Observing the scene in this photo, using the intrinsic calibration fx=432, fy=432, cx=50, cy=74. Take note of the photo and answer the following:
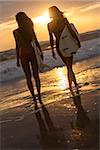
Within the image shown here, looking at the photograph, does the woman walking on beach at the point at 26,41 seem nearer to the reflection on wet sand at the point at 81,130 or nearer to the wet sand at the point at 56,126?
the wet sand at the point at 56,126

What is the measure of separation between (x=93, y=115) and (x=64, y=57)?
9.18 feet

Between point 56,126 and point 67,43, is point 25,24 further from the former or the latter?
point 56,126

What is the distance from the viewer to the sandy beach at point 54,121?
16.7 ft

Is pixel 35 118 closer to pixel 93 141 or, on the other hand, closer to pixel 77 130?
pixel 77 130

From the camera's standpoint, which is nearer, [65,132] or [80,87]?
[65,132]

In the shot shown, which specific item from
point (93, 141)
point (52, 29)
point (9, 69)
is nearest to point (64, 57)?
point (52, 29)

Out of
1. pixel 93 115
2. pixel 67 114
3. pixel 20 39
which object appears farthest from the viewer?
pixel 20 39

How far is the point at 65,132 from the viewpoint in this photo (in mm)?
5449

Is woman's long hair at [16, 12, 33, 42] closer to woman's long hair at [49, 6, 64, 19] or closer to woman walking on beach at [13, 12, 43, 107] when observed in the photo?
woman walking on beach at [13, 12, 43, 107]

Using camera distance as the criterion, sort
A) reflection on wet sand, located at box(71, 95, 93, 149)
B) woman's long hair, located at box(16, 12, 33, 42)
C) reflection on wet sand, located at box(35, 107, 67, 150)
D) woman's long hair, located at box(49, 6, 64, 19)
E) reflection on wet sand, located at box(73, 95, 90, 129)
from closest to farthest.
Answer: reflection on wet sand, located at box(71, 95, 93, 149) → reflection on wet sand, located at box(35, 107, 67, 150) → reflection on wet sand, located at box(73, 95, 90, 129) → woman's long hair, located at box(16, 12, 33, 42) → woman's long hair, located at box(49, 6, 64, 19)

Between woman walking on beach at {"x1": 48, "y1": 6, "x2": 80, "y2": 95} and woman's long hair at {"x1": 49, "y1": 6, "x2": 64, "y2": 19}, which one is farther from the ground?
woman's long hair at {"x1": 49, "y1": 6, "x2": 64, "y2": 19}

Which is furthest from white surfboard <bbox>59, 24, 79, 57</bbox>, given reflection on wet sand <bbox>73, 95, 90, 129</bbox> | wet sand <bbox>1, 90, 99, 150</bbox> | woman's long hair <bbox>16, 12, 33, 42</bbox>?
reflection on wet sand <bbox>73, 95, 90, 129</bbox>

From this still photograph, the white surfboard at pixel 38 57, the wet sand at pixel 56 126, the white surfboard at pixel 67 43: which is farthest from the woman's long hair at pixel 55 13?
the wet sand at pixel 56 126

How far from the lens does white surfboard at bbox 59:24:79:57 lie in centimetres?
854
